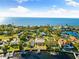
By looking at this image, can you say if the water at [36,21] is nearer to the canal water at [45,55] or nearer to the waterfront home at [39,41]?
the waterfront home at [39,41]

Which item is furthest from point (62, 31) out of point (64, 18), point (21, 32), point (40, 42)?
point (21, 32)

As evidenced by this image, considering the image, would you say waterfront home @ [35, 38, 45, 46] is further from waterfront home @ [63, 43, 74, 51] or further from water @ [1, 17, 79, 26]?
waterfront home @ [63, 43, 74, 51]

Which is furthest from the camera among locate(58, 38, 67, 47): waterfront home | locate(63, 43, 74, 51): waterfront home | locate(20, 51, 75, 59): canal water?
locate(58, 38, 67, 47): waterfront home

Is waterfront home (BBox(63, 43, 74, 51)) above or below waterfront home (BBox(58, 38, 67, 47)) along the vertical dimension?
below

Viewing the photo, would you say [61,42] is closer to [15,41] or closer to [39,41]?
[39,41]

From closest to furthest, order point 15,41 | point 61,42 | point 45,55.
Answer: point 45,55, point 15,41, point 61,42

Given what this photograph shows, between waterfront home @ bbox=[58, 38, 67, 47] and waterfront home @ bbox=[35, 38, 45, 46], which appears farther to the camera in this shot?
waterfront home @ bbox=[58, 38, 67, 47]

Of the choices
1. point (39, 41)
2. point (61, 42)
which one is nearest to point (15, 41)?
point (39, 41)

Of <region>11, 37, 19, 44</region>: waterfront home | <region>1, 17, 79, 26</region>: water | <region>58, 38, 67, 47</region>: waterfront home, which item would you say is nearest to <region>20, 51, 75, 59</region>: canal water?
<region>58, 38, 67, 47</region>: waterfront home

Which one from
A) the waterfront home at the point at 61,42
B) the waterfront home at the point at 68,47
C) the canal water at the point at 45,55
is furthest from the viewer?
the waterfront home at the point at 61,42

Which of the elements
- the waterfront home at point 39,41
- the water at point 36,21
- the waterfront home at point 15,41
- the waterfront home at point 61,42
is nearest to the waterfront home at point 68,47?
the waterfront home at point 61,42

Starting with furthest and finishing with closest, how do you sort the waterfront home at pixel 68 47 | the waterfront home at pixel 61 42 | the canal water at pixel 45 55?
the waterfront home at pixel 61 42, the waterfront home at pixel 68 47, the canal water at pixel 45 55
